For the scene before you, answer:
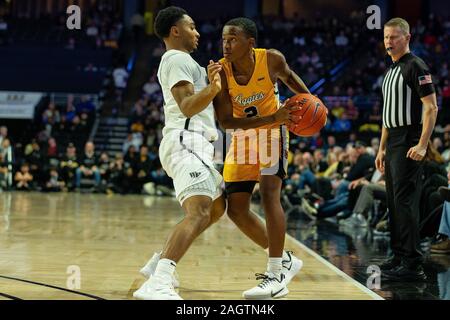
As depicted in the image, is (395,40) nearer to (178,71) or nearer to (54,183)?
(178,71)

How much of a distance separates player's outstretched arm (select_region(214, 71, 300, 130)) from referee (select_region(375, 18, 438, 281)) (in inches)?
45.8

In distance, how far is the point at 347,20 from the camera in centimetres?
2173

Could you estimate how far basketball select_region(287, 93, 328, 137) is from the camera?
3643 millimetres

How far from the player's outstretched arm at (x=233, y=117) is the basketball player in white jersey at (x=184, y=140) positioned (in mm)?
68

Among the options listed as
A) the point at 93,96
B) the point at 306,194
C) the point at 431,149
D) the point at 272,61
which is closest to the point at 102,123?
the point at 93,96

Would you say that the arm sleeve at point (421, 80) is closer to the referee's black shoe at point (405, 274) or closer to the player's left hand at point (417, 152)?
the player's left hand at point (417, 152)

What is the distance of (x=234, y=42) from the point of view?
3670 millimetres

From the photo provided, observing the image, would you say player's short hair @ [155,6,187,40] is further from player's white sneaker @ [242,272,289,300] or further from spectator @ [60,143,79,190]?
spectator @ [60,143,79,190]

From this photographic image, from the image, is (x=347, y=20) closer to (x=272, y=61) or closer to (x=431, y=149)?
(x=431, y=149)

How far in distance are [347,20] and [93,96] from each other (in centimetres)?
929

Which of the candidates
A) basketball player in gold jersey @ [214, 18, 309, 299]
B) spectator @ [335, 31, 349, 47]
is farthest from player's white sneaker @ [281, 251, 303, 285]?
spectator @ [335, 31, 349, 47]

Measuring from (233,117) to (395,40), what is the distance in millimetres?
1484

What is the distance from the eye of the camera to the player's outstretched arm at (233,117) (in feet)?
11.8

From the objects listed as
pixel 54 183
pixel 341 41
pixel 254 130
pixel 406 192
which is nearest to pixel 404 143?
pixel 406 192
